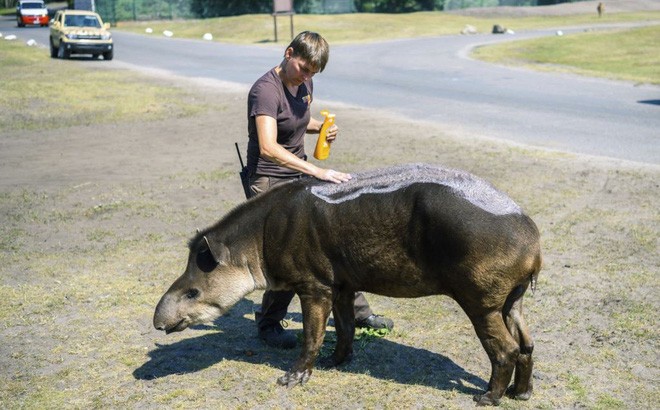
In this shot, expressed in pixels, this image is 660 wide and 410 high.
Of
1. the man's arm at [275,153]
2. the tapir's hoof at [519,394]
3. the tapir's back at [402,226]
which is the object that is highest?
the man's arm at [275,153]

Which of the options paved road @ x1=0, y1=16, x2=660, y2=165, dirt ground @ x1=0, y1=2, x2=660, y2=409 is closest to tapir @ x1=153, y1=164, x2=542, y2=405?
dirt ground @ x1=0, y1=2, x2=660, y2=409

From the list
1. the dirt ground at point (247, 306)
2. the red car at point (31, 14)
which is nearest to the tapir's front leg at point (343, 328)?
the dirt ground at point (247, 306)

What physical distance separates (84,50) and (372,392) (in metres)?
30.0

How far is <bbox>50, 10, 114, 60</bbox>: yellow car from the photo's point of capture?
108ft

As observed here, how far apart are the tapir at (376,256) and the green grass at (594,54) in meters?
19.1

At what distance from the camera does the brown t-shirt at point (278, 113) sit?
5.74 m

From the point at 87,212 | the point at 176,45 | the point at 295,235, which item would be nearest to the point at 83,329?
the point at 295,235

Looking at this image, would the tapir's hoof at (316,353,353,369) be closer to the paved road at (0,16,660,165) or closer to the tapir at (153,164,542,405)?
Answer: the tapir at (153,164,542,405)

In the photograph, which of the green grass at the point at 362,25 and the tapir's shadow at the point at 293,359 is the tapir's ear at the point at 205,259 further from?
the green grass at the point at 362,25

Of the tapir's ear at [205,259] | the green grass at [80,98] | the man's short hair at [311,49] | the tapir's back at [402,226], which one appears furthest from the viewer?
the green grass at [80,98]

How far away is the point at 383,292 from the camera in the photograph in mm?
5570

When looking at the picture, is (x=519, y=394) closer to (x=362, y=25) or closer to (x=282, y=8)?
(x=282, y=8)

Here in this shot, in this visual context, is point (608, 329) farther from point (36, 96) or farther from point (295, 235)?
point (36, 96)

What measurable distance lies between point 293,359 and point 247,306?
132 cm
